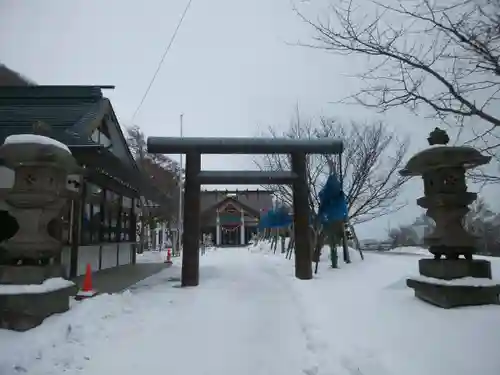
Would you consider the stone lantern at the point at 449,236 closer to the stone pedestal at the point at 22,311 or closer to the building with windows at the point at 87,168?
the stone pedestal at the point at 22,311

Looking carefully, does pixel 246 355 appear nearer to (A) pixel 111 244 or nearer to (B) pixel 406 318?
(B) pixel 406 318

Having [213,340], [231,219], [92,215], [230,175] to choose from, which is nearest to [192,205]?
[230,175]

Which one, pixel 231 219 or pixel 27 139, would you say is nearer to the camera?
pixel 27 139

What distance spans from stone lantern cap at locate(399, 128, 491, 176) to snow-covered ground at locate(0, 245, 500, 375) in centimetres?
206

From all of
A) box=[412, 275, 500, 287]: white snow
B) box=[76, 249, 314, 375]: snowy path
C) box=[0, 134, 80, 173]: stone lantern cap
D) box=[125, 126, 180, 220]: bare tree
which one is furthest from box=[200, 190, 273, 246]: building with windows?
box=[412, 275, 500, 287]: white snow

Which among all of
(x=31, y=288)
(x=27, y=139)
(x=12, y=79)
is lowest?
(x=31, y=288)

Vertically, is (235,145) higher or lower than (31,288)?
higher

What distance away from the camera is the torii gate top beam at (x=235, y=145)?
1002 cm

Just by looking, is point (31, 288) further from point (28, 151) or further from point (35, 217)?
point (28, 151)

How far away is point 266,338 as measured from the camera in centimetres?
528

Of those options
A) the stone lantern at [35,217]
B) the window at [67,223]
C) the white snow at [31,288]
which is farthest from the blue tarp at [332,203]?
the white snow at [31,288]

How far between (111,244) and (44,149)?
921 centimetres

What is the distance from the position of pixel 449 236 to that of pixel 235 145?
231 inches

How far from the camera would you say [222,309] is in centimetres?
697
